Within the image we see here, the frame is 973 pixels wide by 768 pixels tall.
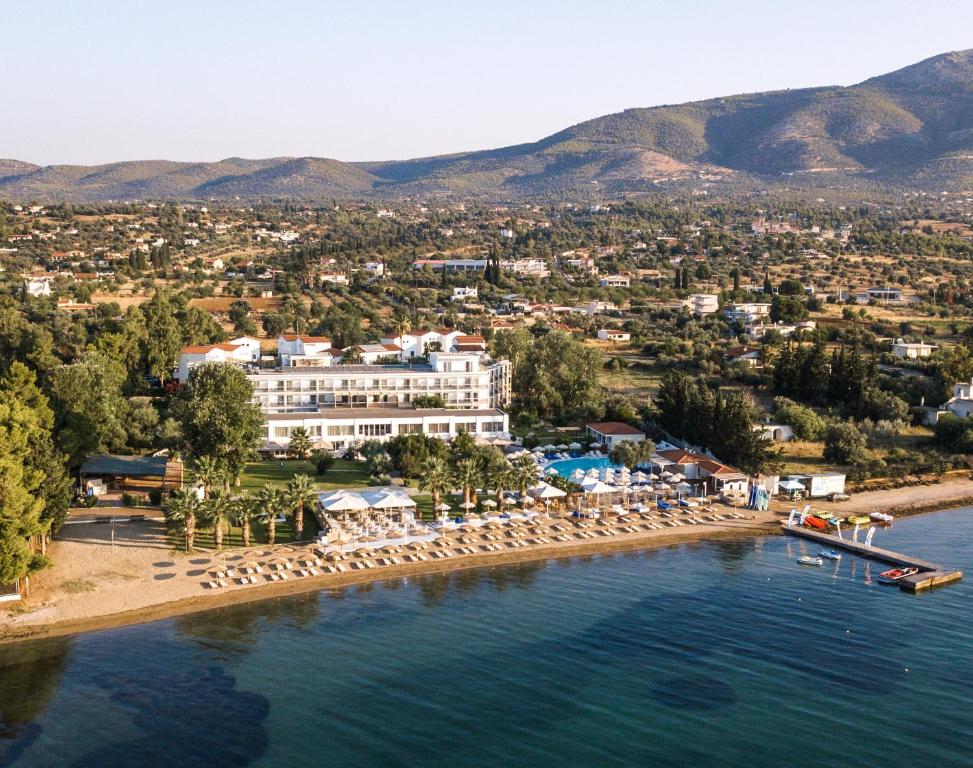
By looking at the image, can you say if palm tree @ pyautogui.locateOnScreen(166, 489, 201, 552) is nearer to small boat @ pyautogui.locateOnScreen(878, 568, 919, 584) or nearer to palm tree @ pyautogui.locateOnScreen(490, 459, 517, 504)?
palm tree @ pyautogui.locateOnScreen(490, 459, 517, 504)

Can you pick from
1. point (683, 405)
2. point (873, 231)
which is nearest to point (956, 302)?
point (873, 231)

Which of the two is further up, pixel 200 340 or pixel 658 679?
pixel 200 340

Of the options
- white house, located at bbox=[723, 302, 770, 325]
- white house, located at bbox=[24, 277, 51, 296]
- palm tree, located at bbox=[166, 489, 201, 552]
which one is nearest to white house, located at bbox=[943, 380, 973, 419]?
white house, located at bbox=[723, 302, 770, 325]

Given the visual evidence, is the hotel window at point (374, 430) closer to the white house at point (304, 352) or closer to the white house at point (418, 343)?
the white house at point (304, 352)

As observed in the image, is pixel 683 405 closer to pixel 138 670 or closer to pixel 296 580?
pixel 296 580

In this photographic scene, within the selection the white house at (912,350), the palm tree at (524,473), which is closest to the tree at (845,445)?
the palm tree at (524,473)
